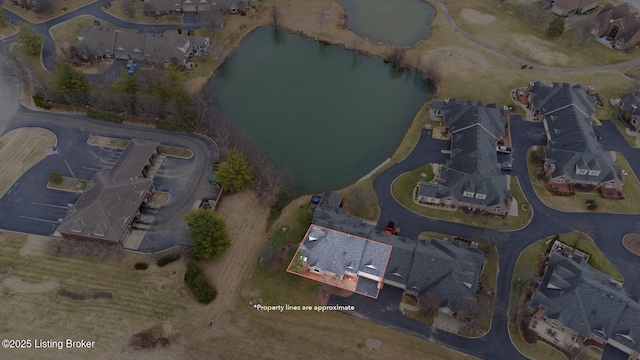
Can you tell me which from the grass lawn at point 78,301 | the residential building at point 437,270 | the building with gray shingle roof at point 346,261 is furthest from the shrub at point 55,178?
the residential building at point 437,270

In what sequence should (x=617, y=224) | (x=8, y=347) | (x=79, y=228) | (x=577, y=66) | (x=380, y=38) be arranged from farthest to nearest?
1. (x=380, y=38)
2. (x=577, y=66)
3. (x=617, y=224)
4. (x=79, y=228)
5. (x=8, y=347)

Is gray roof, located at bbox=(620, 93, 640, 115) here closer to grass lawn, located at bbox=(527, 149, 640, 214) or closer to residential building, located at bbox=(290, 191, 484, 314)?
grass lawn, located at bbox=(527, 149, 640, 214)

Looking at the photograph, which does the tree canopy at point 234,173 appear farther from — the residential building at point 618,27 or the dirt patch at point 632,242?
the residential building at point 618,27

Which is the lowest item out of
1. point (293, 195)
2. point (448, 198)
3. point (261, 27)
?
point (293, 195)

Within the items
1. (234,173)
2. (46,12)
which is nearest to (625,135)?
(234,173)

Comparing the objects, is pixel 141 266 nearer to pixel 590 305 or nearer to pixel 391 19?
pixel 590 305

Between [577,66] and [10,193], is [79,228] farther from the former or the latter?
[577,66]

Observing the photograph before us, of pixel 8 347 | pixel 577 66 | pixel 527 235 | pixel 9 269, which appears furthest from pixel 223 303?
pixel 577 66
